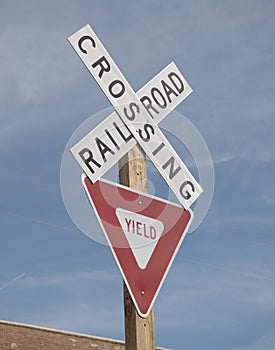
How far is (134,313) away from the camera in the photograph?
4664 millimetres

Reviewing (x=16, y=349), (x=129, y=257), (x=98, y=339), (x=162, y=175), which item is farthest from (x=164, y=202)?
(x=98, y=339)

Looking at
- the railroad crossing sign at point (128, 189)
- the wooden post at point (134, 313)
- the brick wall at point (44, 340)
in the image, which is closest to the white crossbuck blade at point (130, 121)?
the railroad crossing sign at point (128, 189)

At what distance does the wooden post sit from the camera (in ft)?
15.2

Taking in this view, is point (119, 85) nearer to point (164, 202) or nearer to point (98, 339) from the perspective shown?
point (164, 202)

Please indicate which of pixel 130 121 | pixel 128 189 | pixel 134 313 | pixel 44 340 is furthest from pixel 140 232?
pixel 44 340

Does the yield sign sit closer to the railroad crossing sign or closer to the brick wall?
the railroad crossing sign

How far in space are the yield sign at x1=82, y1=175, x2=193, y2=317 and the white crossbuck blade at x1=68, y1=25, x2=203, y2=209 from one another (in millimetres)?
140

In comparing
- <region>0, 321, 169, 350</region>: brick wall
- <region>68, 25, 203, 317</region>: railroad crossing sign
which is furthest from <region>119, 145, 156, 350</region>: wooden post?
<region>0, 321, 169, 350</region>: brick wall

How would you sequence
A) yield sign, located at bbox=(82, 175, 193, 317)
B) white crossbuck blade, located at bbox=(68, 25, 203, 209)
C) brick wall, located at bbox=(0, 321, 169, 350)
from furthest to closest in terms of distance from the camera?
brick wall, located at bbox=(0, 321, 169, 350) → white crossbuck blade, located at bbox=(68, 25, 203, 209) → yield sign, located at bbox=(82, 175, 193, 317)

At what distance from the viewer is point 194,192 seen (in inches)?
199

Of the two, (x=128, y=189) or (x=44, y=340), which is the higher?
(x=128, y=189)

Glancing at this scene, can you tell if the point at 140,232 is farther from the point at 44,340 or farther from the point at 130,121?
the point at 44,340

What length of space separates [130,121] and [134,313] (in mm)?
1233

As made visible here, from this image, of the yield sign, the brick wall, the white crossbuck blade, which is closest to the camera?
the yield sign
